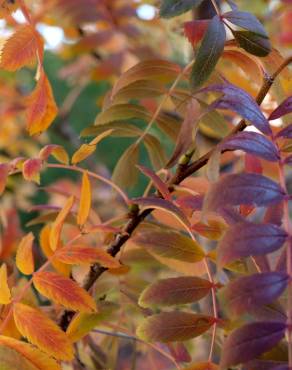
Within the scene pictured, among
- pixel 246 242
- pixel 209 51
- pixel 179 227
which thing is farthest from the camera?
pixel 179 227

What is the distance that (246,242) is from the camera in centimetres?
40

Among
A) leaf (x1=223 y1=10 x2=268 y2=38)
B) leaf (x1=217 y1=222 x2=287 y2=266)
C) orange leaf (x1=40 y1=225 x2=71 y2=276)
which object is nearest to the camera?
leaf (x1=217 y1=222 x2=287 y2=266)

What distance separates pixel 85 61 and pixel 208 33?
98 cm

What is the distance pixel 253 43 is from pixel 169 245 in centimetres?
18

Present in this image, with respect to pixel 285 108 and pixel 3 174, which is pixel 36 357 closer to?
pixel 3 174

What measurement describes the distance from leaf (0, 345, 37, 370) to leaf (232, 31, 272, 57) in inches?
11.9

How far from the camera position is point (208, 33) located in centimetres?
51

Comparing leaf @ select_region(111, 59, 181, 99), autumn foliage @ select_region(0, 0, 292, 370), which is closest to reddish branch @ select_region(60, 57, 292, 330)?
autumn foliage @ select_region(0, 0, 292, 370)

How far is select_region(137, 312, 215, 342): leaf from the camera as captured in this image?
0.47 m

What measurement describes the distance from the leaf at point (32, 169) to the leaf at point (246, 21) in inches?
7.9

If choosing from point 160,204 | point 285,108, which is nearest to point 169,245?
point 160,204

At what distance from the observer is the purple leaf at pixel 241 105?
46 cm

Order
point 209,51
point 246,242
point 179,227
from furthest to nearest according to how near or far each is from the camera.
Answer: point 179,227
point 209,51
point 246,242

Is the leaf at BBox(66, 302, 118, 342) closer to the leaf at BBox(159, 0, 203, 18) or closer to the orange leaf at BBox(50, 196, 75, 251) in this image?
the orange leaf at BBox(50, 196, 75, 251)
